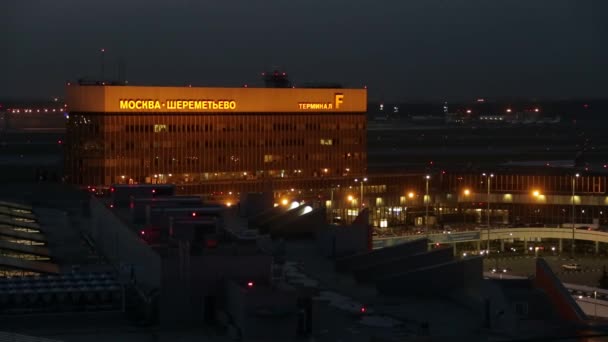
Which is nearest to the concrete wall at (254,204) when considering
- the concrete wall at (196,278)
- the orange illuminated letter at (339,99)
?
the concrete wall at (196,278)

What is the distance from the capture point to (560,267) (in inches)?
1366

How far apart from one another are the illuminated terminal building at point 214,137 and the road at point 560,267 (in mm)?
20283

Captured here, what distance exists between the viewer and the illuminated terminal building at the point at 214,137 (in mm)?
53375

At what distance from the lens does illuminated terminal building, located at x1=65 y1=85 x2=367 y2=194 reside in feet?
175

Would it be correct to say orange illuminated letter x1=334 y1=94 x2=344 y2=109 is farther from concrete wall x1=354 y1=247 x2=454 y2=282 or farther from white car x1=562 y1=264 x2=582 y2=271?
concrete wall x1=354 y1=247 x2=454 y2=282

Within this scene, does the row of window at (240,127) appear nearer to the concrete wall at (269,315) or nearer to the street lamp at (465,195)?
the street lamp at (465,195)

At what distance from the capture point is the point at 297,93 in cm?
5884

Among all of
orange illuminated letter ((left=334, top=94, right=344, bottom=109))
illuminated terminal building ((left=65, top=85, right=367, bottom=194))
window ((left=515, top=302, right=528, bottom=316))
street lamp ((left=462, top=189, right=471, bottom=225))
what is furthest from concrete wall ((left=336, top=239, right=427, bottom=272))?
orange illuminated letter ((left=334, top=94, right=344, bottom=109))

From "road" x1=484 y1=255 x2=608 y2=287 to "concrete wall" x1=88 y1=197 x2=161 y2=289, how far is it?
10.7 metres

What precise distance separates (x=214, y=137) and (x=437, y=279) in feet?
121

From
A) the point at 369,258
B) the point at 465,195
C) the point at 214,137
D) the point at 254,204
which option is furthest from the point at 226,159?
the point at 369,258

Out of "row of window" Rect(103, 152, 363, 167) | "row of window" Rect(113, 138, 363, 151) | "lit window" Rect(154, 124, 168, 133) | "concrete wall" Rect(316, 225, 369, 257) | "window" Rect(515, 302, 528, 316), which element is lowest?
"window" Rect(515, 302, 528, 316)

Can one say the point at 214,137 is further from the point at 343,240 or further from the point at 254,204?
the point at 343,240

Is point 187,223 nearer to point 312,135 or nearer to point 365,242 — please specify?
point 365,242
